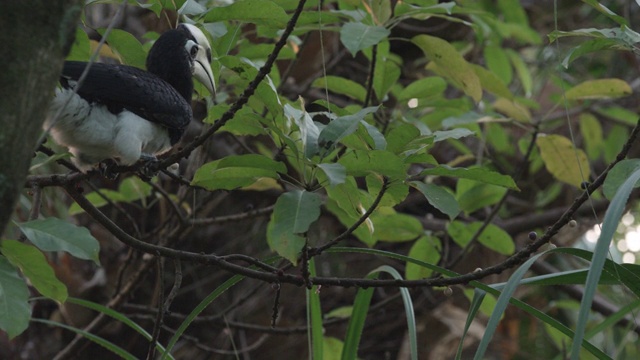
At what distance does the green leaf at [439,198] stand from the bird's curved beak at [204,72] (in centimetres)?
55

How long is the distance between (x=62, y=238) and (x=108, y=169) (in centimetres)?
47

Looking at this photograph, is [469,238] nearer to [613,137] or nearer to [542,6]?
[613,137]

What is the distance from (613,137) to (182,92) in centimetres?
167

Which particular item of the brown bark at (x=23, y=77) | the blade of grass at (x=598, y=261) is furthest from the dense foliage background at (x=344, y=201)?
the brown bark at (x=23, y=77)

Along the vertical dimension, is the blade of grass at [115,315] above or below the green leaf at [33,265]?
below

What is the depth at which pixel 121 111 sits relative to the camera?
171 cm

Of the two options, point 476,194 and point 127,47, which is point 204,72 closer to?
point 127,47

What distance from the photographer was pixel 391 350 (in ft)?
10.2

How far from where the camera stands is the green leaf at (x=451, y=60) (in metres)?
1.82

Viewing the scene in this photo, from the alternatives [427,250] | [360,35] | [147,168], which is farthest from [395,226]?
[147,168]

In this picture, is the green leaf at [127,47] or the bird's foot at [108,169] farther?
the bird's foot at [108,169]

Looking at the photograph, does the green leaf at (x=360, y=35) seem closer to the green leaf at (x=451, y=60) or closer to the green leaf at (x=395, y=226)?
the green leaf at (x=451, y=60)

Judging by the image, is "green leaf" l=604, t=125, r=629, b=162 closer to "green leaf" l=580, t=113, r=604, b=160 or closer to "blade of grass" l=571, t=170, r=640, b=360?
"green leaf" l=580, t=113, r=604, b=160

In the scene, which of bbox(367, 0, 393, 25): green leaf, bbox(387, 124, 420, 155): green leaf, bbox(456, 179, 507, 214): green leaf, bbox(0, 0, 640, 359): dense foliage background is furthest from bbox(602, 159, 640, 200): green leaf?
bbox(456, 179, 507, 214): green leaf
